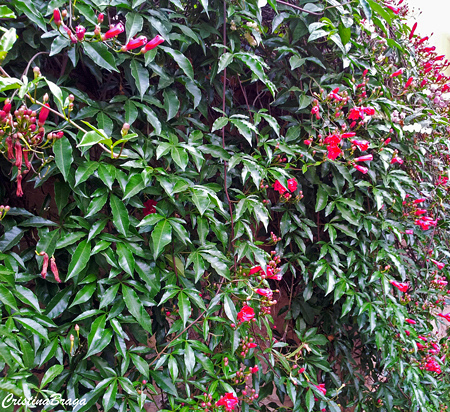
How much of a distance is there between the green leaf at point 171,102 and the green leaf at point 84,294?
609 mm

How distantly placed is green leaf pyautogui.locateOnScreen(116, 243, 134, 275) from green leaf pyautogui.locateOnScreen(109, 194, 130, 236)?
0.04 metres

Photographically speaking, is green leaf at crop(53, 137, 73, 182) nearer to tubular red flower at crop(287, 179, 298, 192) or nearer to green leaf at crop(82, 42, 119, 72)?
green leaf at crop(82, 42, 119, 72)

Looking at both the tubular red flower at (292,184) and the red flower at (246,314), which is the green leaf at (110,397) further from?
the tubular red flower at (292,184)

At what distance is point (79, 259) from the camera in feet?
3.09

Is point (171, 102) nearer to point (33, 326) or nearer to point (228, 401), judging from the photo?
point (33, 326)

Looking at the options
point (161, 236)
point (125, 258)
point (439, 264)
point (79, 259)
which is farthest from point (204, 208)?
point (439, 264)

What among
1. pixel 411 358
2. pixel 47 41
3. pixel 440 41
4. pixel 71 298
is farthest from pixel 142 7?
pixel 440 41

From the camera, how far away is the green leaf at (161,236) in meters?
0.97

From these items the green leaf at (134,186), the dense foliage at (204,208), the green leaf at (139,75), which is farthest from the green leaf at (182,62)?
the green leaf at (134,186)

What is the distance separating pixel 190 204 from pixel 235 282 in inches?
13.1

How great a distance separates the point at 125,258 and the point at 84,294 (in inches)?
6.0

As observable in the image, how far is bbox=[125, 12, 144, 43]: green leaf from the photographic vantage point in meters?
1.01

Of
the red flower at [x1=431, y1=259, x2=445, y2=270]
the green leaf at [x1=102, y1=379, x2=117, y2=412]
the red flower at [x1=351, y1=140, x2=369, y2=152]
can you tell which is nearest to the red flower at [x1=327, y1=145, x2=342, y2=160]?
the red flower at [x1=351, y1=140, x2=369, y2=152]

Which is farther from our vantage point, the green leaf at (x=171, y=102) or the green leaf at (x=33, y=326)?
the green leaf at (x=171, y=102)
